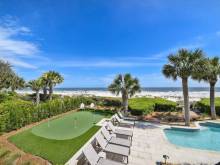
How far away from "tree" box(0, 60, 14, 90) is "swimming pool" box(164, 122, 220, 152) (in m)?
30.7

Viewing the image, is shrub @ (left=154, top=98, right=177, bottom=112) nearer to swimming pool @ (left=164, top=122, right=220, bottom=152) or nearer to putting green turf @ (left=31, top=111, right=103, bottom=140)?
swimming pool @ (left=164, top=122, right=220, bottom=152)

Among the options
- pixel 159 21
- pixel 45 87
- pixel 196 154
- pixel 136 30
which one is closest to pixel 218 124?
pixel 196 154

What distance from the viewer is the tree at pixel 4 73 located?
32.1 meters

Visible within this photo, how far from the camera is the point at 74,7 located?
14758 mm

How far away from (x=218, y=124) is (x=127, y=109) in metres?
9.85

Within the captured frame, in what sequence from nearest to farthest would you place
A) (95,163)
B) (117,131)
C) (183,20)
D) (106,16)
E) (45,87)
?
(95,163)
(117,131)
(183,20)
(106,16)
(45,87)

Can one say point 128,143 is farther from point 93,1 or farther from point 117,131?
point 93,1

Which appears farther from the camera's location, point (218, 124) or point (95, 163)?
point (218, 124)

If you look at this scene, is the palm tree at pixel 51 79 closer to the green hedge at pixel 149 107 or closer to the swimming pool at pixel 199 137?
the green hedge at pixel 149 107

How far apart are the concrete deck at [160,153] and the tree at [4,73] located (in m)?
29.7

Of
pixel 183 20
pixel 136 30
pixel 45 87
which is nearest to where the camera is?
pixel 183 20

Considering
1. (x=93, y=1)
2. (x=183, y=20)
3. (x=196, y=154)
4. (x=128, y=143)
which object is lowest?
(x=196, y=154)

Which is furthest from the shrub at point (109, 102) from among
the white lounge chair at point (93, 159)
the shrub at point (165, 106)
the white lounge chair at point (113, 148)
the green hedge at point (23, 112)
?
the white lounge chair at point (93, 159)

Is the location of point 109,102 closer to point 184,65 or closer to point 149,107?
point 149,107
